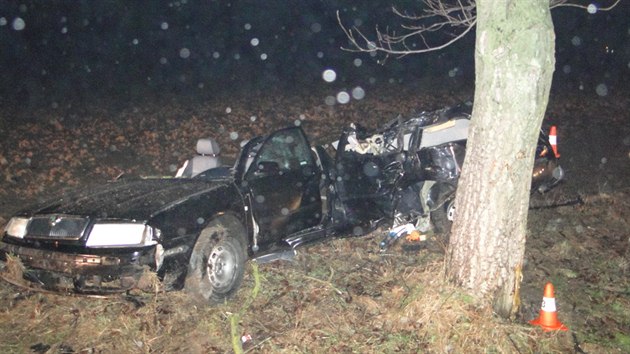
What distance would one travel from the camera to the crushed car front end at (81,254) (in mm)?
4008

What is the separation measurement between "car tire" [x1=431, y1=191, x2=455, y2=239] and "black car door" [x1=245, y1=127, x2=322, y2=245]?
1.67m

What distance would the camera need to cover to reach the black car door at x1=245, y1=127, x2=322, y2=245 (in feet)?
17.3

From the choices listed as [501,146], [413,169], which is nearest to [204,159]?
[413,169]

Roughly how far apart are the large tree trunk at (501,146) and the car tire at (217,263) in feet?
6.43

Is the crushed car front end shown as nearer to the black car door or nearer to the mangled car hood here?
the mangled car hood

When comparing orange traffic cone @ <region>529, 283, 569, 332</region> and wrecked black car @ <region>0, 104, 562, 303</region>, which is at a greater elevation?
wrecked black car @ <region>0, 104, 562, 303</region>

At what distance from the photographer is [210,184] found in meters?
5.00

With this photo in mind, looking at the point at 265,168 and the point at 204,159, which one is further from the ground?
the point at 204,159

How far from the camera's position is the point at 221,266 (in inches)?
185

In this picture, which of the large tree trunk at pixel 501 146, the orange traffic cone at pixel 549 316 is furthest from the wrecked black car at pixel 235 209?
the orange traffic cone at pixel 549 316

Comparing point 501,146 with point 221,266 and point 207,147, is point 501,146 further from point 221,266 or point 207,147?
point 207,147

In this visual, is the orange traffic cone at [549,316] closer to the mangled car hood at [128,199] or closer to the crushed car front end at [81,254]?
the mangled car hood at [128,199]

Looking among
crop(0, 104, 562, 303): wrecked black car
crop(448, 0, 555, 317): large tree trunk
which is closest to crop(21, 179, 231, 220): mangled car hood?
crop(0, 104, 562, 303): wrecked black car

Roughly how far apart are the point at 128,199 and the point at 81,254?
768 mm
